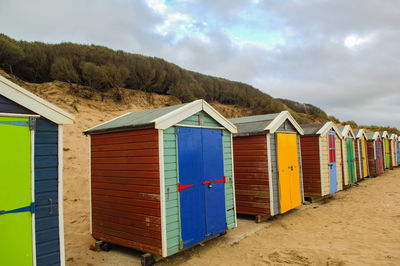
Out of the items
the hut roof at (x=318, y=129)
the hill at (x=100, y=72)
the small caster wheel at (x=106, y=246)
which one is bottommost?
the small caster wheel at (x=106, y=246)

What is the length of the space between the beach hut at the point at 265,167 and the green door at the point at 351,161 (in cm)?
630

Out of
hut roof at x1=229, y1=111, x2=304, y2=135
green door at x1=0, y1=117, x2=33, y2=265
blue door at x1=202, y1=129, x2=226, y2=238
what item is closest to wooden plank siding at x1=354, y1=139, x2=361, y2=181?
hut roof at x1=229, y1=111, x2=304, y2=135

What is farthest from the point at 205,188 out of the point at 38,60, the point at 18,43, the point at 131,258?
the point at 18,43

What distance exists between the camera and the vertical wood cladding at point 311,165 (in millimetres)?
10219

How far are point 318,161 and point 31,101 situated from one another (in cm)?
940

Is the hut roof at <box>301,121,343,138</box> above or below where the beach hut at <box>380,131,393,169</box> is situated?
above

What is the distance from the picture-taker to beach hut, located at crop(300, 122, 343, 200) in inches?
401

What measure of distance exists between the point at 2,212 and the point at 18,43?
1215 cm

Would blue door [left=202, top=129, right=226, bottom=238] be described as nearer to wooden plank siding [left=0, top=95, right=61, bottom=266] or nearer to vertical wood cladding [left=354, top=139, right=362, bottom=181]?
wooden plank siding [left=0, top=95, right=61, bottom=266]

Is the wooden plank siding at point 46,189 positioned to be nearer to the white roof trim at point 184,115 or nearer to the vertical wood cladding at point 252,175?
the white roof trim at point 184,115

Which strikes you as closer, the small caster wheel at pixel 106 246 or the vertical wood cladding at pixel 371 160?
the small caster wheel at pixel 106 246

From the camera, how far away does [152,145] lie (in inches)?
196

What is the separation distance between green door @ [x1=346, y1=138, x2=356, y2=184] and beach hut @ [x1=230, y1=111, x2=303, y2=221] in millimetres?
6296

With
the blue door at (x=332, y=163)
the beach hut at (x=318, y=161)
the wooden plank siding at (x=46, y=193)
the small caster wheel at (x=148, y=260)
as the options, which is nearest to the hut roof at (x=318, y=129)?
the beach hut at (x=318, y=161)
